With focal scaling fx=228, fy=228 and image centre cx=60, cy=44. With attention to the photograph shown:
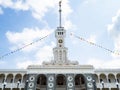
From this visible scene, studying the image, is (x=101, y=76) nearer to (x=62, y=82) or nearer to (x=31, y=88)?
(x=62, y=82)

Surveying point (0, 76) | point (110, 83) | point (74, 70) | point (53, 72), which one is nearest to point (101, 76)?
point (110, 83)

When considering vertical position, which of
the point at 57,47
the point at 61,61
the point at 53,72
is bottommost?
the point at 53,72

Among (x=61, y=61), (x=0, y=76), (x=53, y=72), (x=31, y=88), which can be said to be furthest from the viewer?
(x=61, y=61)

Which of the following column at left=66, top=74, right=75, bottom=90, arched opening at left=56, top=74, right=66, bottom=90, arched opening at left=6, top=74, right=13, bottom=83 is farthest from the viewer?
arched opening at left=6, top=74, right=13, bottom=83

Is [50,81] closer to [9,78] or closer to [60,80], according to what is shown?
[60,80]

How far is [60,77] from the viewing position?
63781 millimetres

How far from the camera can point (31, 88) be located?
56750mm

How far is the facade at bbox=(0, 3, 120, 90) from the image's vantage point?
190ft

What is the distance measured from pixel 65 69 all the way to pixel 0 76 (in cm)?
1901

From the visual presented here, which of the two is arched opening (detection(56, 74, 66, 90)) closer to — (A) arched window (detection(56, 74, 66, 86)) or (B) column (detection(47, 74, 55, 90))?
(A) arched window (detection(56, 74, 66, 86))

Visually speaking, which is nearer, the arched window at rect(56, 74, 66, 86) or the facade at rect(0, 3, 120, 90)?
the facade at rect(0, 3, 120, 90)

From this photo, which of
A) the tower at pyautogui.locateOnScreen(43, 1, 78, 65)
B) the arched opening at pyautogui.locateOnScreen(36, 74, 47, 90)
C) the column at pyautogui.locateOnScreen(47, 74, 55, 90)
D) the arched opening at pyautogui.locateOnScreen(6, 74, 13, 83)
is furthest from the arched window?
the arched opening at pyautogui.locateOnScreen(6, 74, 13, 83)

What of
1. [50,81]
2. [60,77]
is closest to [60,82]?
[60,77]

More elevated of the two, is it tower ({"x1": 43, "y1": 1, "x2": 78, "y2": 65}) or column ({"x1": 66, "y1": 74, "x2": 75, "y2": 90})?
tower ({"x1": 43, "y1": 1, "x2": 78, "y2": 65})
